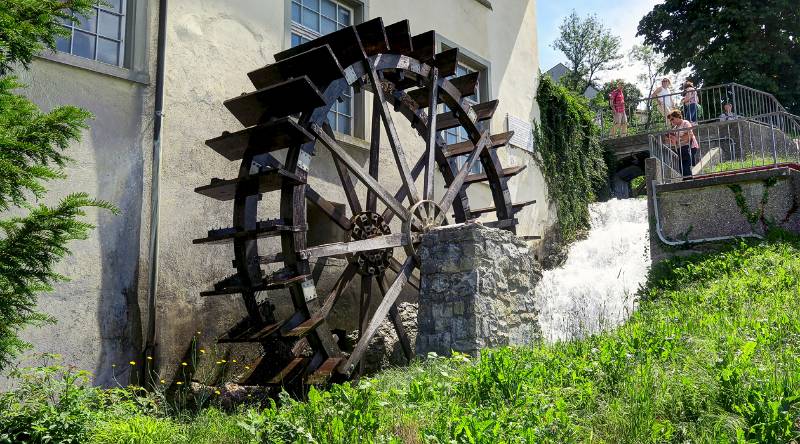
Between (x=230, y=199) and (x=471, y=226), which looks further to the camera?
(x=230, y=199)

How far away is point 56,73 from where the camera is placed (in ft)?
19.1

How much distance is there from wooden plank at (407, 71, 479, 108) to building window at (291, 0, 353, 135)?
84 centimetres

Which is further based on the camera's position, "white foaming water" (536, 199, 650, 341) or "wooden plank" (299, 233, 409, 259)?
"white foaming water" (536, 199, 650, 341)

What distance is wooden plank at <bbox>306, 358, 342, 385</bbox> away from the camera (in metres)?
5.60

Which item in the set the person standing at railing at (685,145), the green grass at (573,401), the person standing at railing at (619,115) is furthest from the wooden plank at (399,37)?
the person standing at railing at (619,115)

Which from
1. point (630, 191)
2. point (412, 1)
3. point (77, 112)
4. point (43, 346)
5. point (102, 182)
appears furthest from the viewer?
point (630, 191)

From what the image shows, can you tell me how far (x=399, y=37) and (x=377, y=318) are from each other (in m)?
2.93

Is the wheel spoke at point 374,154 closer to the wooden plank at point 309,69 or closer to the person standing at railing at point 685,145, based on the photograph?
the wooden plank at point 309,69

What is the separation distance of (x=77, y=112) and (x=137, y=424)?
172 centimetres

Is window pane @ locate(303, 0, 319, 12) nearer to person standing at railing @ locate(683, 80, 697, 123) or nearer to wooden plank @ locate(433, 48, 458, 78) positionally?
wooden plank @ locate(433, 48, 458, 78)

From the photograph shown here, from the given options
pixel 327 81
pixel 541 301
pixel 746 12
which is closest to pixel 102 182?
pixel 327 81

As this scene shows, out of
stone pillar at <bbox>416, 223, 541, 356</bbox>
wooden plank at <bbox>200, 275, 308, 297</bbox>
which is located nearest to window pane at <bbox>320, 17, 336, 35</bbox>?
stone pillar at <bbox>416, 223, 541, 356</bbox>

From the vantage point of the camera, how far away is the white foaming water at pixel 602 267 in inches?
366

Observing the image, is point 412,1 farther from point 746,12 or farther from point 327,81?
point 746,12
